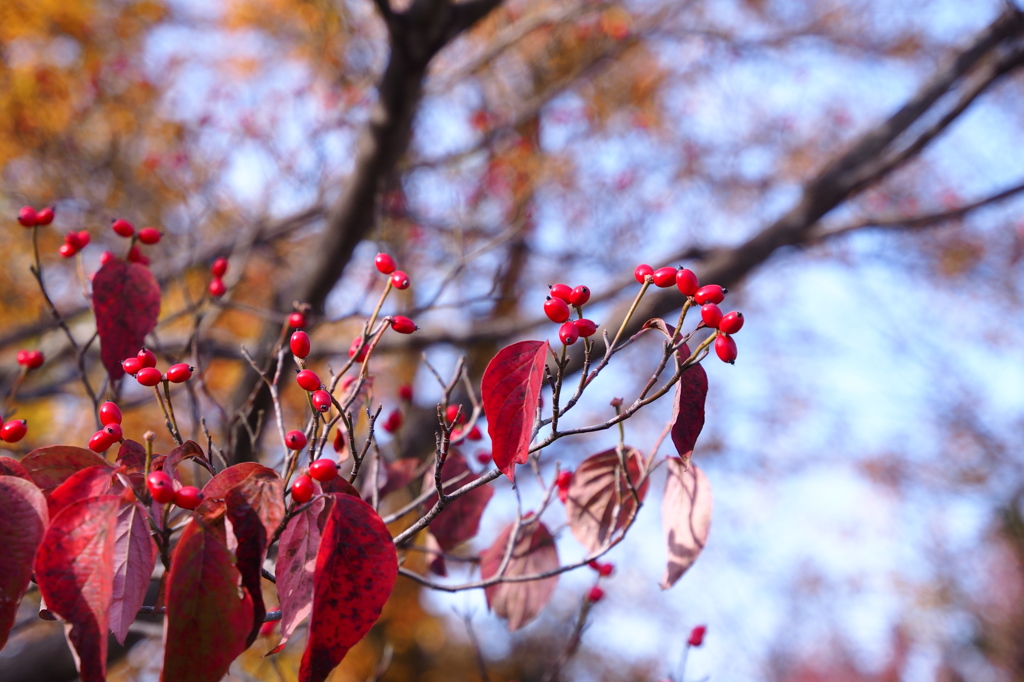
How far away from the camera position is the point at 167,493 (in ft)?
2.64

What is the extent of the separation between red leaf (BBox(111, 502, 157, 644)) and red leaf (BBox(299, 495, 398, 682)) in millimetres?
209

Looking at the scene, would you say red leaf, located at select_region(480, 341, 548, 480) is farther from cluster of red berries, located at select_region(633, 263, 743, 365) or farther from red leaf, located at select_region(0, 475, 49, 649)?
red leaf, located at select_region(0, 475, 49, 649)

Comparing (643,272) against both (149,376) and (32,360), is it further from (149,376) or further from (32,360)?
(32,360)

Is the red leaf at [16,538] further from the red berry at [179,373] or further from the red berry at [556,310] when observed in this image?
the red berry at [556,310]

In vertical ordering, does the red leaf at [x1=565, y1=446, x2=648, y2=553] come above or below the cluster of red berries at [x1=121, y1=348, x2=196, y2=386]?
below

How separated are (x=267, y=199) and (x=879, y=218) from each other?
3.43m

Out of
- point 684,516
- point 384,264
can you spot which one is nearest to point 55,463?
point 384,264

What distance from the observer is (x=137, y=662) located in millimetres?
3344

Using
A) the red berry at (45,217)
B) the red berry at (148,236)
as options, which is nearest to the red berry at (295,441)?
the red berry at (148,236)

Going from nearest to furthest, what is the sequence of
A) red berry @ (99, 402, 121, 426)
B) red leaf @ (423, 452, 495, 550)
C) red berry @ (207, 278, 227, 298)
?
1. red berry @ (99, 402, 121, 426)
2. red leaf @ (423, 452, 495, 550)
3. red berry @ (207, 278, 227, 298)

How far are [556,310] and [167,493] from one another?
570mm

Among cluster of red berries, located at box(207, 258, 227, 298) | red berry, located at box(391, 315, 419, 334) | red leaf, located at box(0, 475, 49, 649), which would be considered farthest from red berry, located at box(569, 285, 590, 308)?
cluster of red berries, located at box(207, 258, 227, 298)

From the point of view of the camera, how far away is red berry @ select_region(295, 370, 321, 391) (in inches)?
38.3

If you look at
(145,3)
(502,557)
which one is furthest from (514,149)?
(502,557)
